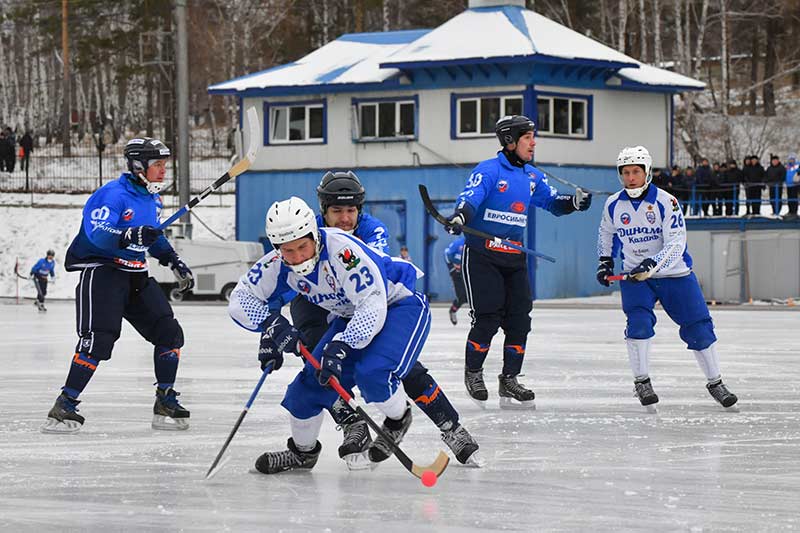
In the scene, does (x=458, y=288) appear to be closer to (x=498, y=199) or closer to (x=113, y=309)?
(x=498, y=199)

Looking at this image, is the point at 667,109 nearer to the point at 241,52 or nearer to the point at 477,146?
the point at 477,146

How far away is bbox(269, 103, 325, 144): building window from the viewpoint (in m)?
33.0

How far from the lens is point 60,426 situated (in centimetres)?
777

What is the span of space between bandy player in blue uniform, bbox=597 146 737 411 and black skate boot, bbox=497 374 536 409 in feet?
2.15

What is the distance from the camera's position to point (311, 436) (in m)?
6.41

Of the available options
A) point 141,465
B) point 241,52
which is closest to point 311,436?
point 141,465

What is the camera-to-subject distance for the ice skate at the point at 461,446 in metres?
6.42

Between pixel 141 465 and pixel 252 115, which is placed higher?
pixel 252 115

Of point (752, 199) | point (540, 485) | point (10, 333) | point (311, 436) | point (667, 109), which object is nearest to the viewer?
point (540, 485)

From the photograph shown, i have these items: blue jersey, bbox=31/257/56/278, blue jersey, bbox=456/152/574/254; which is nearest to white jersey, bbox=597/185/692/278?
blue jersey, bbox=456/152/574/254

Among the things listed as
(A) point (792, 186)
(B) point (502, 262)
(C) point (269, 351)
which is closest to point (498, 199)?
(B) point (502, 262)

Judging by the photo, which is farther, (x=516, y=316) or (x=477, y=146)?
(x=477, y=146)

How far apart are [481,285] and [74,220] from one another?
29.4 m

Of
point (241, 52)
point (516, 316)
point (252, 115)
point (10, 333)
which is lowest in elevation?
point (10, 333)
